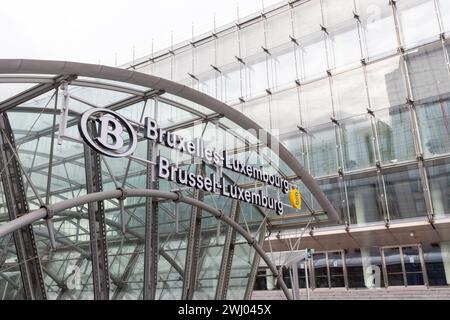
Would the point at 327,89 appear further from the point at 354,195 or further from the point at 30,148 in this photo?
the point at 30,148

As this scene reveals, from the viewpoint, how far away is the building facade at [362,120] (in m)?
22.9

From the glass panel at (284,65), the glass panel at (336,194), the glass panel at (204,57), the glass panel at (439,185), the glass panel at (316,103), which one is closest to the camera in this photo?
the glass panel at (439,185)

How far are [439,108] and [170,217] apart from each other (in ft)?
49.3

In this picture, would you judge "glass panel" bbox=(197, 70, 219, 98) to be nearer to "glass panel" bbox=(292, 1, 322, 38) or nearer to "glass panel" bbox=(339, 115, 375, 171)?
"glass panel" bbox=(292, 1, 322, 38)

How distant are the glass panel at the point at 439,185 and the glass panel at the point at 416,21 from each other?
22.2 ft

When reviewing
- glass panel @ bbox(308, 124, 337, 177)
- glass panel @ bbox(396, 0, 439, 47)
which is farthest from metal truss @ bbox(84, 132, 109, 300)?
glass panel @ bbox(396, 0, 439, 47)

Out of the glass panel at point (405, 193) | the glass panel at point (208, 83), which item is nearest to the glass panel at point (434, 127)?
the glass panel at point (405, 193)

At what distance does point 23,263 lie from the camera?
12211 millimetres

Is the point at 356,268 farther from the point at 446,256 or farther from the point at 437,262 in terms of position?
the point at 446,256

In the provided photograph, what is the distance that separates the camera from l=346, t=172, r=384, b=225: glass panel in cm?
2402

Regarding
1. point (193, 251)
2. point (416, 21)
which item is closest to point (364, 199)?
point (416, 21)

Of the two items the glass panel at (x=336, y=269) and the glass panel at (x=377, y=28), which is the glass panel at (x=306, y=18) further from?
the glass panel at (x=336, y=269)

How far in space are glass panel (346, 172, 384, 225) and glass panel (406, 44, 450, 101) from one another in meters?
4.88

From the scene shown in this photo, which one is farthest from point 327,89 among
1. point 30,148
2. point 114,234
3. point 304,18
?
point 30,148
